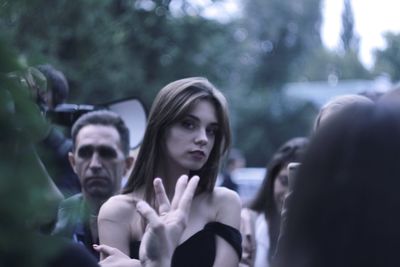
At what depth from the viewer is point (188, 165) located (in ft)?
11.5

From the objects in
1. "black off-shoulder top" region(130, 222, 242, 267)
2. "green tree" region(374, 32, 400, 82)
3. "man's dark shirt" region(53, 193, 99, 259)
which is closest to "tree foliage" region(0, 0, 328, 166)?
"man's dark shirt" region(53, 193, 99, 259)

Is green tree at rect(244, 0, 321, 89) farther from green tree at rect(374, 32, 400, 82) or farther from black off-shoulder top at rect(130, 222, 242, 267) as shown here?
black off-shoulder top at rect(130, 222, 242, 267)

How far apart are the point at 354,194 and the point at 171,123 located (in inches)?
84.3

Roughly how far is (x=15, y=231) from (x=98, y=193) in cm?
305

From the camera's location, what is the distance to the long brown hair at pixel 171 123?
11.5ft

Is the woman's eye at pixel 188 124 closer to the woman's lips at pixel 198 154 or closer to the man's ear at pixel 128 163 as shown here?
the woman's lips at pixel 198 154

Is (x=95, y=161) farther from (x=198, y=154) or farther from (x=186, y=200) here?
(x=186, y=200)

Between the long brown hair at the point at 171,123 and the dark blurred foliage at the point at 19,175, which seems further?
the long brown hair at the point at 171,123

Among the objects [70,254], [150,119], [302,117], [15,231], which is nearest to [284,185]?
[150,119]

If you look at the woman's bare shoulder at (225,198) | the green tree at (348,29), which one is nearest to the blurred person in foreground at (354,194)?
the woman's bare shoulder at (225,198)

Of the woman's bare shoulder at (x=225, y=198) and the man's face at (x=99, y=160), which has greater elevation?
the woman's bare shoulder at (x=225, y=198)

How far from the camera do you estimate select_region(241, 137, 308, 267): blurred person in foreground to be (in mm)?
5031

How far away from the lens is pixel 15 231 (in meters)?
1.25

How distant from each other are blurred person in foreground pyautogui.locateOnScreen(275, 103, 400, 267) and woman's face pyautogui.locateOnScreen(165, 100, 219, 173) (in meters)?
2.03
